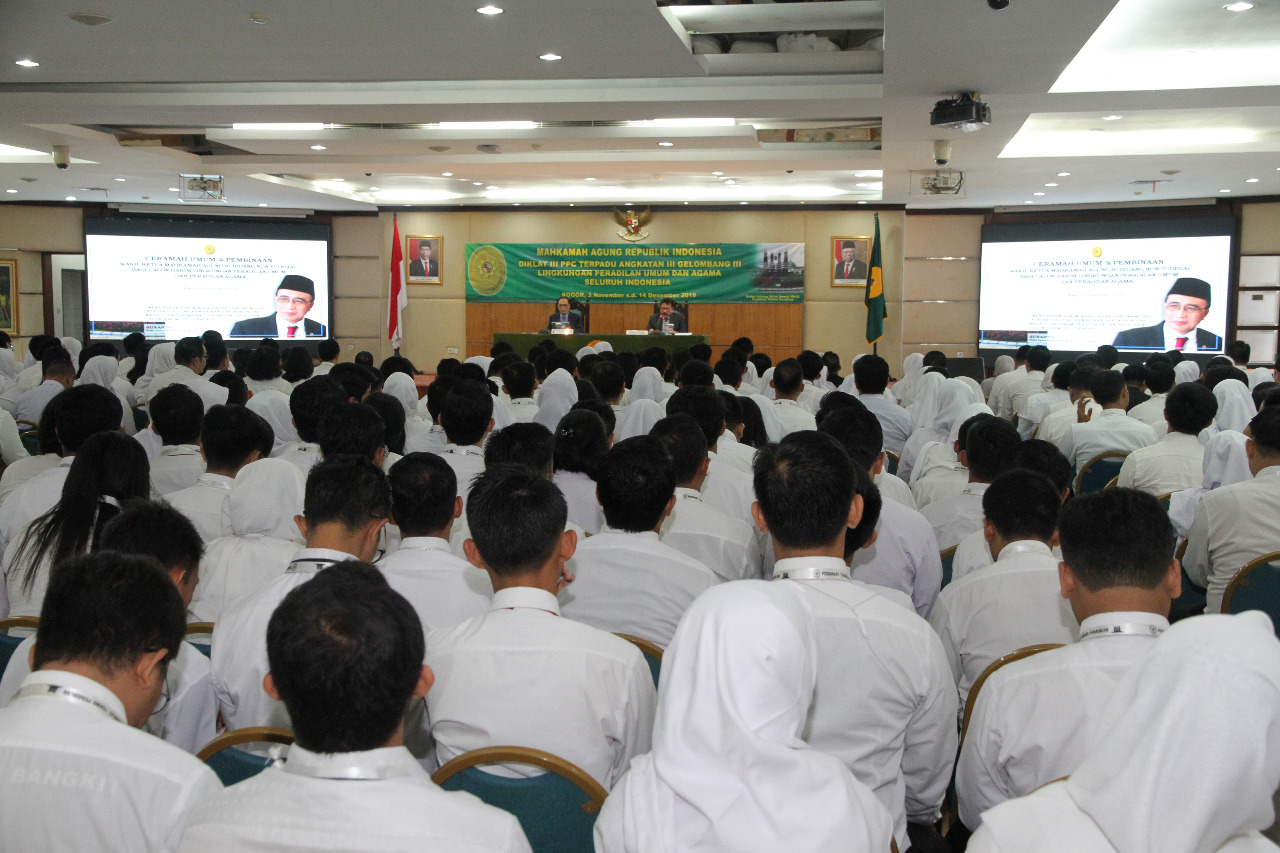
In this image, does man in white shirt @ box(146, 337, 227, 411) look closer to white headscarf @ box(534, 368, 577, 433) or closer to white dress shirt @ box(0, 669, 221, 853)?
white headscarf @ box(534, 368, 577, 433)

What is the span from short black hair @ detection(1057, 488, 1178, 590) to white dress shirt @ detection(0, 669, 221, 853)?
1678 mm

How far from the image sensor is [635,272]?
14.8 metres

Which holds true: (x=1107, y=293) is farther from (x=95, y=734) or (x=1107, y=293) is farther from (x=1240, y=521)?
(x=95, y=734)

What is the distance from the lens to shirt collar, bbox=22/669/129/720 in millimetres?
1595

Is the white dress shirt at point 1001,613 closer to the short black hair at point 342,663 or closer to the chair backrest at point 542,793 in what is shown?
the chair backrest at point 542,793

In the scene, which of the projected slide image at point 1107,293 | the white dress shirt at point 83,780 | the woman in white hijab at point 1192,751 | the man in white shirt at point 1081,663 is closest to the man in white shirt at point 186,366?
the white dress shirt at point 83,780

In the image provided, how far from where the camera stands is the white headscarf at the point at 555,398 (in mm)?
6629

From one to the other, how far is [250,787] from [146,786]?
29 cm

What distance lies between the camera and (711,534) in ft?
11.7

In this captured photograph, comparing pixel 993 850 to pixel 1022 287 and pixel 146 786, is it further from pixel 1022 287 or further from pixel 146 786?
pixel 1022 287

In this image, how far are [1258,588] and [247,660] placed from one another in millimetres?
2961

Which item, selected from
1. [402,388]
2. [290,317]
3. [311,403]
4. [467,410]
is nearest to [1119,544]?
[467,410]

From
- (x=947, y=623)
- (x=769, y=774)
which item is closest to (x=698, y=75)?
(x=947, y=623)

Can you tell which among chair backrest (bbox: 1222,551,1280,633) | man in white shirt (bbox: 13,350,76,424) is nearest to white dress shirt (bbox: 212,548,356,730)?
chair backrest (bbox: 1222,551,1280,633)
